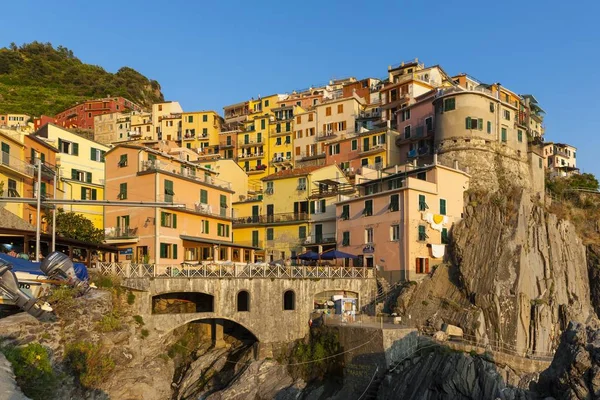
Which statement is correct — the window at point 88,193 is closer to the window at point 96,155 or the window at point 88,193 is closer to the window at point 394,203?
the window at point 96,155

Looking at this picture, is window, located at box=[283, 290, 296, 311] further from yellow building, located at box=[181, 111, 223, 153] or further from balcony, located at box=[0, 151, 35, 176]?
yellow building, located at box=[181, 111, 223, 153]

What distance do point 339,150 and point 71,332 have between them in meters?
46.4

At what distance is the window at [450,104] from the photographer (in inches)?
2407

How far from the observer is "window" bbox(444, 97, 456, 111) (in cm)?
6114

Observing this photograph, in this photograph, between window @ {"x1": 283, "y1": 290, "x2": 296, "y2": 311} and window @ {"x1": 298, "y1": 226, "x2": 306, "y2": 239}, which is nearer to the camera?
window @ {"x1": 283, "y1": 290, "x2": 296, "y2": 311}

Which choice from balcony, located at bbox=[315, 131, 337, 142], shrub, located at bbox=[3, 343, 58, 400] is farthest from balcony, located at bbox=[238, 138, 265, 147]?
shrub, located at bbox=[3, 343, 58, 400]

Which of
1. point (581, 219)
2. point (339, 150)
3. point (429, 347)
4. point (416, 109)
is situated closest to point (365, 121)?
point (339, 150)

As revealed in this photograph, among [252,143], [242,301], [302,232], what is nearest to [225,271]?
[242,301]

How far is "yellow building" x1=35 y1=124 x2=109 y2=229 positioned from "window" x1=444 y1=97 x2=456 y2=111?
117 feet

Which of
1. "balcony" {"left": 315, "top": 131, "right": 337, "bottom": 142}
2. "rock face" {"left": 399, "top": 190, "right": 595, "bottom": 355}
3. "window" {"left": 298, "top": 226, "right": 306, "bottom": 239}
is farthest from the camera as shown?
"balcony" {"left": 315, "top": 131, "right": 337, "bottom": 142}

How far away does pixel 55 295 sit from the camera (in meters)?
37.9

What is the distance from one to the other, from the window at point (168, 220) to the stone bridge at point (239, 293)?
6.58m

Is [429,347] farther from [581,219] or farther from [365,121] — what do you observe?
[365,121]

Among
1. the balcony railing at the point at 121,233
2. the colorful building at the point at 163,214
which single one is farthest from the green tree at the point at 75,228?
the colorful building at the point at 163,214
